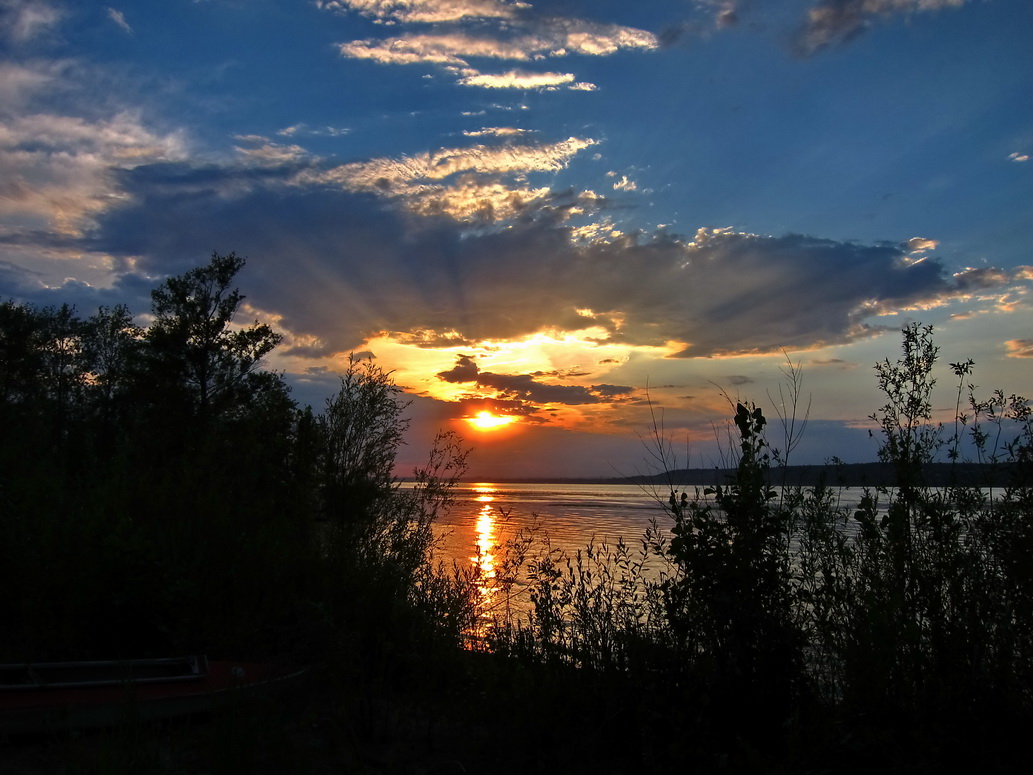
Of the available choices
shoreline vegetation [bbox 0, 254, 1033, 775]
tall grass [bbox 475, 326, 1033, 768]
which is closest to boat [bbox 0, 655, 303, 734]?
shoreline vegetation [bbox 0, 254, 1033, 775]

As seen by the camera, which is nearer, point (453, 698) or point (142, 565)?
point (453, 698)

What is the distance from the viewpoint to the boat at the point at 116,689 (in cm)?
570

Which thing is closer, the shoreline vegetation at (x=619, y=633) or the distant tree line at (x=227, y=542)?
the shoreline vegetation at (x=619, y=633)

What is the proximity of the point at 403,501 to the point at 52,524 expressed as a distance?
5.96 meters

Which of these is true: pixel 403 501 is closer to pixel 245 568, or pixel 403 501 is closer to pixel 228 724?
pixel 245 568

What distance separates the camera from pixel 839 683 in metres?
5.72

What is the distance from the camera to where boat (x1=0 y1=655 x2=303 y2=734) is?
18.7 feet

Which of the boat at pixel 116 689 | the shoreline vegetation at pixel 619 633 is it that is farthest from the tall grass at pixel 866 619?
the boat at pixel 116 689

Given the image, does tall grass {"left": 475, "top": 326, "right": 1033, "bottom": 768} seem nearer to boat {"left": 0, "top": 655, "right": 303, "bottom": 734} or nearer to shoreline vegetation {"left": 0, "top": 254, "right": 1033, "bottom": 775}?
shoreline vegetation {"left": 0, "top": 254, "right": 1033, "bottom": 775}

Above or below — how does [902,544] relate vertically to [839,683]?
above

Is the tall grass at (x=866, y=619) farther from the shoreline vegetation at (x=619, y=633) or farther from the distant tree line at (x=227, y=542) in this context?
the distant tree line at (x=227, y=542)

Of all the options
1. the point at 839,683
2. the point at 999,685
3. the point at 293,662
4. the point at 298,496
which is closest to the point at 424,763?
the point at 293,662

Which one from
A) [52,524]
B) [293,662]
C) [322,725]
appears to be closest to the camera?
[322,725]

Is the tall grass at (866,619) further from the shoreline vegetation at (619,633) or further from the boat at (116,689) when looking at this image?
the boat at (116,689)
